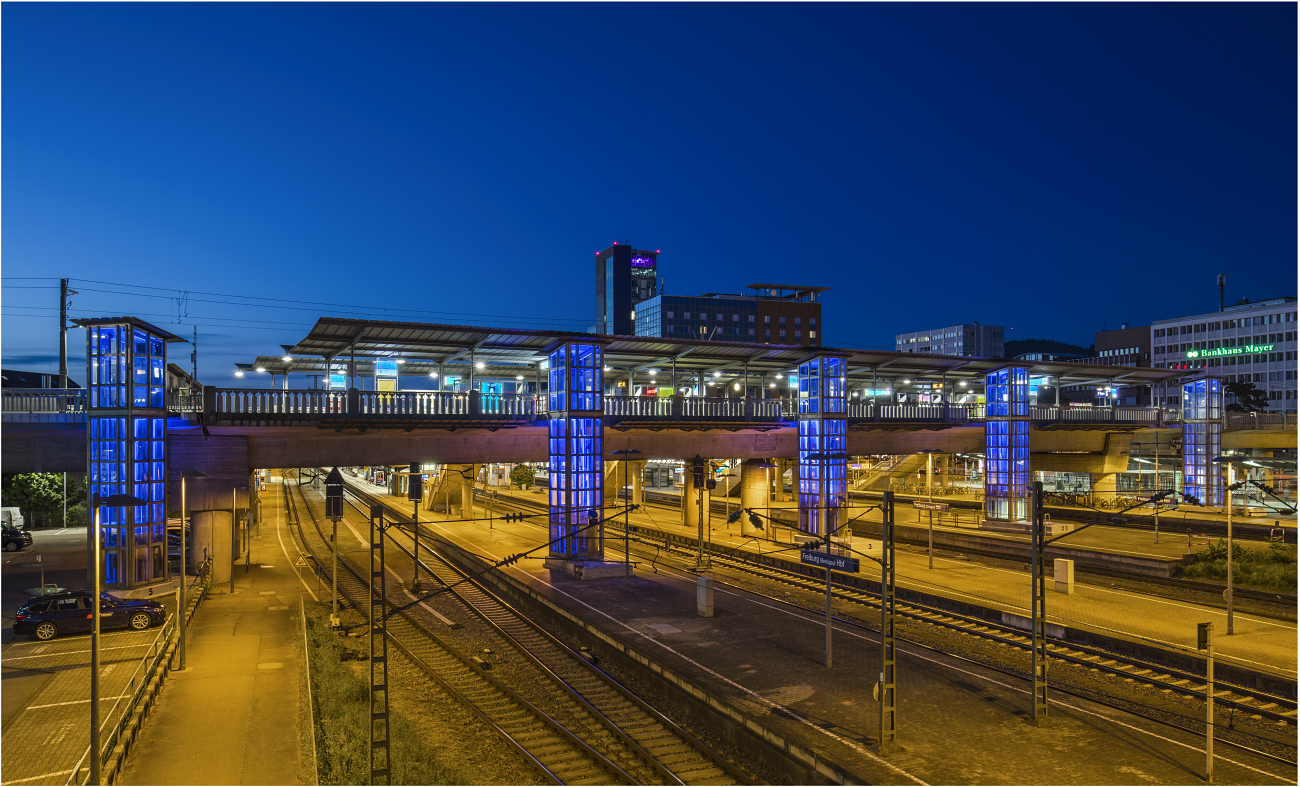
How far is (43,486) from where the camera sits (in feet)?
164

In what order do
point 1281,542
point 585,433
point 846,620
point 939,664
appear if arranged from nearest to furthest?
point 939,664 < point 846,620 < point 585,433 < point 1281,542

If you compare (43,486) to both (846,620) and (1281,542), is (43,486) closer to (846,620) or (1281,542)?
(846,620)

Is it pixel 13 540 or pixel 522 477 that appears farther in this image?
pixel 522 477

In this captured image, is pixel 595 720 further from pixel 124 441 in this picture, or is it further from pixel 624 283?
pixel 624 283

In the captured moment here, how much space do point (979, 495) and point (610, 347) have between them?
4127 cm

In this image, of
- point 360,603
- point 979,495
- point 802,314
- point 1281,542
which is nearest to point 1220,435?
point 979,495

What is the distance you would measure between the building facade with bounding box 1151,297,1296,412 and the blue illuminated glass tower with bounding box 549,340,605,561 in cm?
8385

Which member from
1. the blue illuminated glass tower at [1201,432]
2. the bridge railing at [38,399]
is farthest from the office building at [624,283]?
the bridge railing at [38,399]

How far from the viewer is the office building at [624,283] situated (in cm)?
17925

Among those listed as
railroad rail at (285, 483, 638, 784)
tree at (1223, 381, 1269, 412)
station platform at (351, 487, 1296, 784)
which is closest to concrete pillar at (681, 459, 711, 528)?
station platform at (351, 487, 1296, 784)

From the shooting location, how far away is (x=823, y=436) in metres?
38.7

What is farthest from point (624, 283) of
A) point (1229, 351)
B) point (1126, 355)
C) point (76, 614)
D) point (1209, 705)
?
point (1209, 705)

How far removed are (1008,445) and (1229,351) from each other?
74978 millimetres

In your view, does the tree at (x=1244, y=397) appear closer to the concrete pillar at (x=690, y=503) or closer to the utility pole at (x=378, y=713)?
the concrete pillar at (x=690, y=503)
